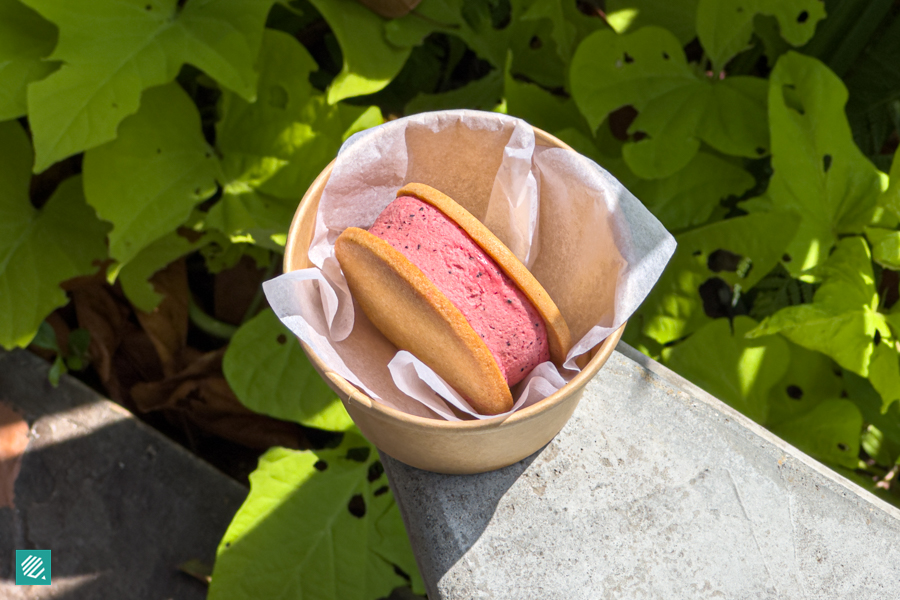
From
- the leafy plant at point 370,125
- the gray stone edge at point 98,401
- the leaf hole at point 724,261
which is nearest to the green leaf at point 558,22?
the leafy plant at point 370,125

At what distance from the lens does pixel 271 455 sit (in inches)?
47.3

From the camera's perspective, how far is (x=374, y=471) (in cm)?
125

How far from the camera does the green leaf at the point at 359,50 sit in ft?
3.67

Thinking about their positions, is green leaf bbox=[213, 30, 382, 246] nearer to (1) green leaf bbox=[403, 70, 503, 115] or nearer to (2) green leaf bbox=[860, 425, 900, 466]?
(1) green leaf bbox=[403, 70, 503, 115]

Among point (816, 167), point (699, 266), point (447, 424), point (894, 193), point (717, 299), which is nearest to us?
point (447, 424)

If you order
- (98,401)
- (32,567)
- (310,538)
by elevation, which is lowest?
(32,567)

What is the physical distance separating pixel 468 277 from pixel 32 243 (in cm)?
107

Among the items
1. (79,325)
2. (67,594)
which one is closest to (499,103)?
(79,325)

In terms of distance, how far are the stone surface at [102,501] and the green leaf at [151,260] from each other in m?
0.35

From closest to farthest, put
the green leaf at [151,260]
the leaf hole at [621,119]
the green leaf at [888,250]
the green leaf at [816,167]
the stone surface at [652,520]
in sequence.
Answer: the stone surface at [652,520] → the green leaf at [888,250] → the green leaf at [816,167] → the green leaf at [151,260] → the leaf hole at [621,119]

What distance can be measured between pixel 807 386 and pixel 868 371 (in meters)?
0.25

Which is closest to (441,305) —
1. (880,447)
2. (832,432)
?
(832,432)

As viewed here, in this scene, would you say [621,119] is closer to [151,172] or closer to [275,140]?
[275,140]

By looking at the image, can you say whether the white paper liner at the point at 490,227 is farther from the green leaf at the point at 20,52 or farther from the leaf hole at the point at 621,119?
the leaf hole at the point at 621,119
